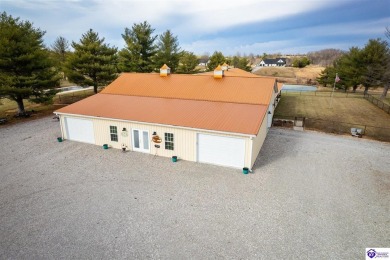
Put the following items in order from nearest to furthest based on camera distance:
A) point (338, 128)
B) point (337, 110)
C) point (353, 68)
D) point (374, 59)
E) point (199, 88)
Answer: point (199, 88)
point (338, 128)
point (337, 110)
point (374, 59)
point (353, 68)

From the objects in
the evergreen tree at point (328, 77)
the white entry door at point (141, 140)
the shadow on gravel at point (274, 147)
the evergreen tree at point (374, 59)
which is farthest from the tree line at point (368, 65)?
the white entry door at point (141, 140)

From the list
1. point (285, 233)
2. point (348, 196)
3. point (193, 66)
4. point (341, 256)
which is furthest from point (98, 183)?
point (193, 66)

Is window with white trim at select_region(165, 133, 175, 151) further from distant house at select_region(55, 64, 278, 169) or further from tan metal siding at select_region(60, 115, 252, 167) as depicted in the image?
tan metal siding at select_region(60, 115, 252, 167)

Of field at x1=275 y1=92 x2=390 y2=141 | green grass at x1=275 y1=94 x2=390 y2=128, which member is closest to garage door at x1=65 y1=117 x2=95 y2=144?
field at x1=275 y1=92 x2=390 y2=141

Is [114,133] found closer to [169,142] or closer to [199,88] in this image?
[169,142]

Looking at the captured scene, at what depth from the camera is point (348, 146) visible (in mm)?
16641

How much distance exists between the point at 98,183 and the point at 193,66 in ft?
136

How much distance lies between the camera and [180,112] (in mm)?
15703

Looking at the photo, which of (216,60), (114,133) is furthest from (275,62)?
(114,133)

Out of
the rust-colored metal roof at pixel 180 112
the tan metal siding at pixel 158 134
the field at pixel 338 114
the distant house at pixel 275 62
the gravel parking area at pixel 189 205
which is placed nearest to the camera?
the gravel parking area at pixel 189 205

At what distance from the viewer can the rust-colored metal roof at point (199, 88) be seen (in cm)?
1766

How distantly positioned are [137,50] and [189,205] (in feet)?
102

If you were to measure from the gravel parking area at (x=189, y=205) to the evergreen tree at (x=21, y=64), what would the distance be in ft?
25.5

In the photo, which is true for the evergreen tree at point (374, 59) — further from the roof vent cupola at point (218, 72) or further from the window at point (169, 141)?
the window at point (169, 141)
